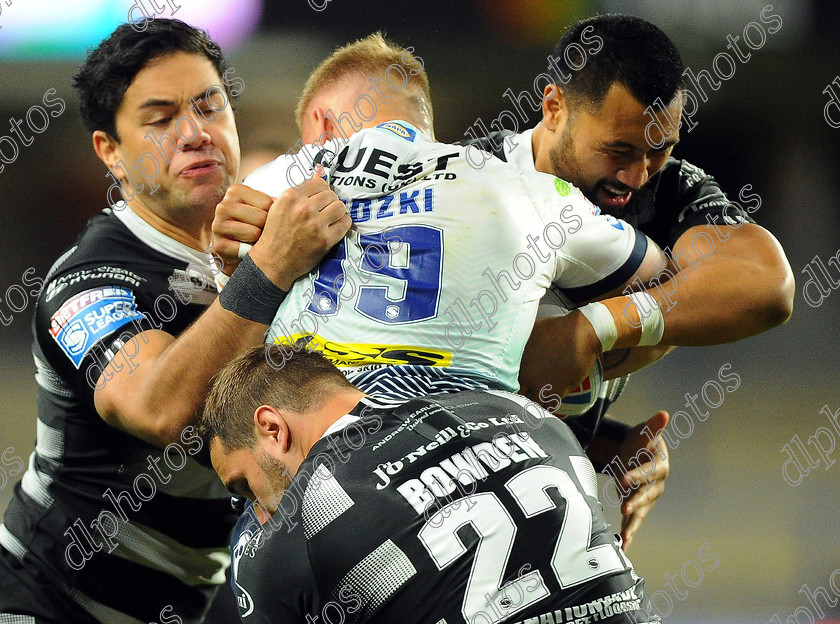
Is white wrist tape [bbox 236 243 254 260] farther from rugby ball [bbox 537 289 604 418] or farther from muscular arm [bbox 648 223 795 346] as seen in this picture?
muscular arm [bbox 648 223 795 346]

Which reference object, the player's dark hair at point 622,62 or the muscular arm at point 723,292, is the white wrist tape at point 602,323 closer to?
the muscular arm at point 723,292

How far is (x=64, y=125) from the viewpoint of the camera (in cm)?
748

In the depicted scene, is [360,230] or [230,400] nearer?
[230,400]

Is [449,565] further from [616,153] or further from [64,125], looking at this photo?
[64,125]

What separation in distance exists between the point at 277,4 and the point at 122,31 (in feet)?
14.8

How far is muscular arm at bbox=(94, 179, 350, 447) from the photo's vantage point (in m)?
2.11

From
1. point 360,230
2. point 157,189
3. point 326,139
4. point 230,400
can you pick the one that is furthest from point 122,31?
point 230,400

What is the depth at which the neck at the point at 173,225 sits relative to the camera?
280 cm

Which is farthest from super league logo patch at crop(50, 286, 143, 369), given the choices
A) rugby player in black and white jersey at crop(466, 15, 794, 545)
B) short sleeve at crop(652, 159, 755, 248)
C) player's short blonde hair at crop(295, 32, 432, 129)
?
short sleeve at crop(652, 159, 755, 248)

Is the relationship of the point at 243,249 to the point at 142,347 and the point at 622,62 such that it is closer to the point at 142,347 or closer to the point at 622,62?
the point at 142,347

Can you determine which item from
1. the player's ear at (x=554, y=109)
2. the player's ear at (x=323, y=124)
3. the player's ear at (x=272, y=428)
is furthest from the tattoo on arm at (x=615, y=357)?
the player's ear at (x=272, y=428)

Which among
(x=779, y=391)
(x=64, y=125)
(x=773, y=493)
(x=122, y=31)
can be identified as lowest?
(x=773, y=493)

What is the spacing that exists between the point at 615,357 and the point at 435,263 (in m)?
0.87

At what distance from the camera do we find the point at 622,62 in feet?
8.32
